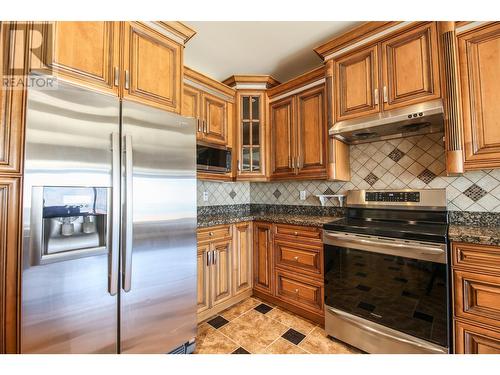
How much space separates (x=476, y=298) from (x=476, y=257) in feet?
0.81

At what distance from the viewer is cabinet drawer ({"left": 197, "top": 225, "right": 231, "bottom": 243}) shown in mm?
2018

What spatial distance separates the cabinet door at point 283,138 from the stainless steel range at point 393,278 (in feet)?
3.03

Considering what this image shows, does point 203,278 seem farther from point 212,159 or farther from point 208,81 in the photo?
point 208,81

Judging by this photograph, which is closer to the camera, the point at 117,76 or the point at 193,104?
the point at 117,76

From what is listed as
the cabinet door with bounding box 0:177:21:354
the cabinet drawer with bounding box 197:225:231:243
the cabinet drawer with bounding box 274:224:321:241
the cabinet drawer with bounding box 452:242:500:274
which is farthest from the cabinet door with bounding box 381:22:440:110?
the cabinet door with bounding box 0:177:21:354

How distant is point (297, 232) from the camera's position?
215 centimetres

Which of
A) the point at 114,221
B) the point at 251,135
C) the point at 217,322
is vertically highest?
the point at 251,135

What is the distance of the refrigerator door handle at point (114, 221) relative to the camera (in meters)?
1.28

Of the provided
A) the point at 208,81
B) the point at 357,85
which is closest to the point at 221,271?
the point at 208,81

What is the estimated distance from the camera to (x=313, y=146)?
2328mm
